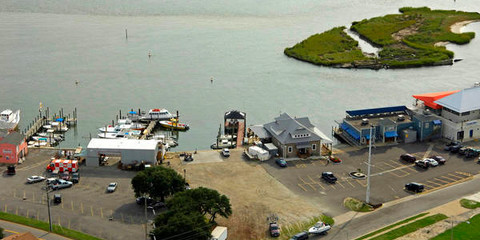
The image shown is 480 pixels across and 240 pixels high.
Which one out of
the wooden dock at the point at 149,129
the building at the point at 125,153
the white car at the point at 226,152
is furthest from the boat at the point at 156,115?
the building at the point at 125,153

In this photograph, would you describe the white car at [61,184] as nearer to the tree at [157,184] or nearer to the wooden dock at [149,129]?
the tree at [157,184]

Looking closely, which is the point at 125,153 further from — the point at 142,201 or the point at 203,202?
the point at 203,202

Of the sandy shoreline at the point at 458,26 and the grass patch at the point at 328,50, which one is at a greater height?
the sandy shoreline at the point at 458,26

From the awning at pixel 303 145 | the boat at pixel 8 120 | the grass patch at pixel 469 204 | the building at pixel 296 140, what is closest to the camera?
the grass patch at pixel 469 204

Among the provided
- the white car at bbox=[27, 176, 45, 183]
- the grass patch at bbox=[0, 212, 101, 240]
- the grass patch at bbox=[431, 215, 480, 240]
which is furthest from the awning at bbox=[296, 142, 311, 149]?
the white car at bbox=[27, 176, 45, 183]

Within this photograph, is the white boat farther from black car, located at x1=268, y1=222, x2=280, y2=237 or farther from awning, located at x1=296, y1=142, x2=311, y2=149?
black car, located at x1=268, y1=222, x2=280, y2=237

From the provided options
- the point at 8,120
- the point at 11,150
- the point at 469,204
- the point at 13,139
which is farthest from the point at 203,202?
the point at 8,120
